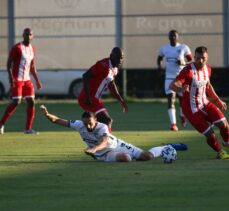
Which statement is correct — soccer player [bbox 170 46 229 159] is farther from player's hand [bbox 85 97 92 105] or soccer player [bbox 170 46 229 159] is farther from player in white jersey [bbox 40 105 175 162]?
player's hand [bbox 85 97 92 105]

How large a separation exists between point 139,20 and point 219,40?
272 cm

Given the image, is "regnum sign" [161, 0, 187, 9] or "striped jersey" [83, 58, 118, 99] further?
"regnum sign" [161, 0, 187, 9]

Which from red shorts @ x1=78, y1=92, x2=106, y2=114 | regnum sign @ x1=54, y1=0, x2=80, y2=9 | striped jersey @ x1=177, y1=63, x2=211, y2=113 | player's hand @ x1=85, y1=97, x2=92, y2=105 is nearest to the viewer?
striped jersey @ x1=177, y1=63, x2=211, y2=113

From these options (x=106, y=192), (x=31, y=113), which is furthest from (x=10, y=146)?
(x=106, y=192)

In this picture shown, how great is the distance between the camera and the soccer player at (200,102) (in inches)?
577

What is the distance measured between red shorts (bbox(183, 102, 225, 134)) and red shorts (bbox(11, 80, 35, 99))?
6.22 meters

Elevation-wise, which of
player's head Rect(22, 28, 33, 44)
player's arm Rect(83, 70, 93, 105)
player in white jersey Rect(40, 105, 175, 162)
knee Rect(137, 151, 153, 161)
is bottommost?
knee Rect(137, 151, 153, 161)

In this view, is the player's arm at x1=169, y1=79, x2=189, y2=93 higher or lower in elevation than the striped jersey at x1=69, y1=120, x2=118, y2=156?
higher

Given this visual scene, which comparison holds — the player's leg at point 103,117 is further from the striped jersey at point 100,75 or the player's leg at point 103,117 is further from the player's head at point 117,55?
the player's head at point 117,55

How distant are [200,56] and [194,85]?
51 centimetres

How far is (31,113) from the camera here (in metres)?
20.3

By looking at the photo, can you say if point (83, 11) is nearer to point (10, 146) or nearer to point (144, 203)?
point (10, 146)

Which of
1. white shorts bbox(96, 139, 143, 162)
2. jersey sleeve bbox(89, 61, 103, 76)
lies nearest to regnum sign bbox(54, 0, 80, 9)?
jersey sleeve bbox(89, 61, 103, 76)

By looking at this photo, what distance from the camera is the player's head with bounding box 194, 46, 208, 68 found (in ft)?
47.7
